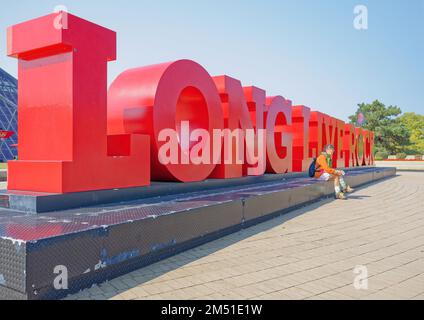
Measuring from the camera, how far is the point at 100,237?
331 centimetres

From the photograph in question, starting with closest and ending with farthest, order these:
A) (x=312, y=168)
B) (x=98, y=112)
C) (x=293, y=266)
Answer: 1. (x=293, y=266)
2. (x=98, y=112)
3. (x=312, y=168)

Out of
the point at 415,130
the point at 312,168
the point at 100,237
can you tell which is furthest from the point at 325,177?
the point at 415,130

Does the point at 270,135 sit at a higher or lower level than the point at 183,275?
higher

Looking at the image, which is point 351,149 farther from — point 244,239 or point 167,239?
point 167,239

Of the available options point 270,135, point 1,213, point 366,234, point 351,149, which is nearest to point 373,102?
point 351,149

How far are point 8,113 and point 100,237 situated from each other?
70.1 metres

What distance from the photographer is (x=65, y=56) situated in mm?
4832

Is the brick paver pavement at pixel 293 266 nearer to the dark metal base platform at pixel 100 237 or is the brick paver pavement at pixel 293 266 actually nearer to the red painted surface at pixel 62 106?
the dark metal base platform at pixel 100 237

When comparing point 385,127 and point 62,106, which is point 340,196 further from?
point 385,127

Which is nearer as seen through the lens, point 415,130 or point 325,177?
point 325,177

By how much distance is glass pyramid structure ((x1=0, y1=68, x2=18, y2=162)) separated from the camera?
5403 cm

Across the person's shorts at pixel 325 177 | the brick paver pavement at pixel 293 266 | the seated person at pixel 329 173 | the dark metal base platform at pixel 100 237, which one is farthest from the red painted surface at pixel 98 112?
the person's shorts at pixel 325 177

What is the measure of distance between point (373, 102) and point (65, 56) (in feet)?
221

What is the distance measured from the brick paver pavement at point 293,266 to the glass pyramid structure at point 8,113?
57393mm
